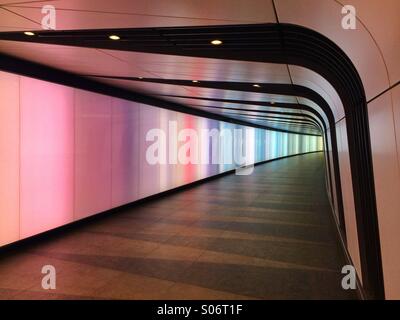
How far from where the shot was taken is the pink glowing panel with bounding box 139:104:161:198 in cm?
1059

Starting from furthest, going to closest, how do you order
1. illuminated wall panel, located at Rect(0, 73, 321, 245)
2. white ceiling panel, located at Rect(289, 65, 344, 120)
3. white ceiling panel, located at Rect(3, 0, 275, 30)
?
illuminated wall panel, located at Rect(0, 73, 321, 245)
white ceiling panel, located at Rect(289, 65, 344, 120)
white ceiling panel, located at Rect(3, 0, 275, 30)

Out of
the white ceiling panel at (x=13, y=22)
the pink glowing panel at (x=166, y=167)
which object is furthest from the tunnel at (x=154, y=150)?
the pink glowing panel at (x=166, y=167)

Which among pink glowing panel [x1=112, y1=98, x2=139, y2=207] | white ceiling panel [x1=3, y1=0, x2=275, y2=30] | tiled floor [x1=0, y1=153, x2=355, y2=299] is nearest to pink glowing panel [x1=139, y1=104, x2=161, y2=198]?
pink glowing panel [x1=112, y1=98, x2=139, y2=207]

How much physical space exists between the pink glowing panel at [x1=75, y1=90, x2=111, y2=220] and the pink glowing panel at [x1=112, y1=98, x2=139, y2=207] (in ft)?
0.94

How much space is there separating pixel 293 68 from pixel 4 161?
193 inches

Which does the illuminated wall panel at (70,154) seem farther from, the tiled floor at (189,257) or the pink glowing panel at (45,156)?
the tiled floor at (189,257)

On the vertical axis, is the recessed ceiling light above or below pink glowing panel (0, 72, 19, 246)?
above

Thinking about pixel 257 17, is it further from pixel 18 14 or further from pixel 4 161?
pixel 4 161

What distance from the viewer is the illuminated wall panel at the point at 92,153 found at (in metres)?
7.68

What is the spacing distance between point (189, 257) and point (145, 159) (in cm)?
550

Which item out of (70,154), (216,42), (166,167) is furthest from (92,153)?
(216,42)

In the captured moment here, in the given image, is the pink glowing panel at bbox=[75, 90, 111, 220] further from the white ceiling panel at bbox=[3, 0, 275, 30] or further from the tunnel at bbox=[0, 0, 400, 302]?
the white ceiling panel at bbox=[3, 0, 275, 30]

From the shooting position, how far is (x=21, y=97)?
240 inches
